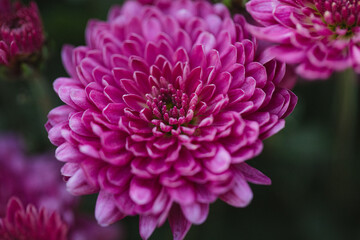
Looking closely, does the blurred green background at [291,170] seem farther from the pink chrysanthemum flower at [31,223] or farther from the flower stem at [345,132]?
the pink chrysanthemum flower at [31,223]

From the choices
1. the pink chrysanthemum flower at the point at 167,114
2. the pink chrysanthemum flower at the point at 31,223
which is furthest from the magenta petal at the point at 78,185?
the pink chrysanthemum flower at the point at 31,223

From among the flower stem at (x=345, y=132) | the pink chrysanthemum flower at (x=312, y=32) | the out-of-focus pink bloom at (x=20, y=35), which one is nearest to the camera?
the pink chrysanthemum flower at (x=312, y=32)

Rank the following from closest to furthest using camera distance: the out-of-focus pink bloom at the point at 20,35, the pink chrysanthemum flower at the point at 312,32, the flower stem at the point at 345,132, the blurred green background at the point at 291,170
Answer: the pink chrysanthemum flower at the point at 312,32 < the out-of-focus pink bloom at the point at 20,35 < the flower stem at the point at 345,132 < the blurred green background at the point at 291,170

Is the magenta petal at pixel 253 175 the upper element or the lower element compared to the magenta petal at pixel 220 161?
lower

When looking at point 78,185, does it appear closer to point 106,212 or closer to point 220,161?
point 106,212

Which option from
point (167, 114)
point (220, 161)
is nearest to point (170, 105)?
point (167, 114)

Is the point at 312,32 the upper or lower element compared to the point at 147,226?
upper

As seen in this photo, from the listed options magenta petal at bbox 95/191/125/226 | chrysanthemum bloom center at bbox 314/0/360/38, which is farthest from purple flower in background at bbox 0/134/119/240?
chrysanthemum bloom center at bbox 314/0/360/38
